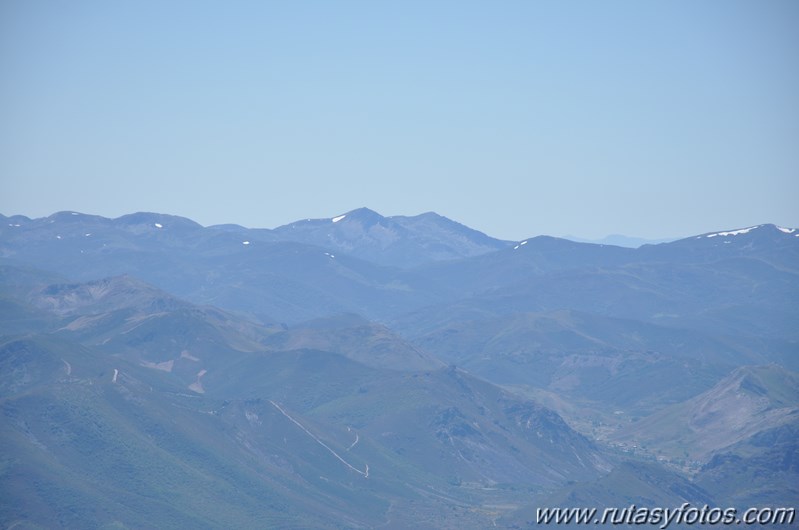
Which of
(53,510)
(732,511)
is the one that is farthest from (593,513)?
(53,510)

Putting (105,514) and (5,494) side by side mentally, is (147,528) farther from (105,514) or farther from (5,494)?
(5,494)

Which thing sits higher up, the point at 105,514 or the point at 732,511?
the point at 732,511

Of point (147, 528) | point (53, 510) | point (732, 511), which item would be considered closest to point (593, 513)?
point (732, 511)

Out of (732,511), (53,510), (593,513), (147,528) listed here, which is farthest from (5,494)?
(732,511)

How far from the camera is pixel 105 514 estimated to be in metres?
199

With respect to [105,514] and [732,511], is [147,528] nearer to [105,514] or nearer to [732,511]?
[105,514]

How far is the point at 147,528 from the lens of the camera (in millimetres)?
199500

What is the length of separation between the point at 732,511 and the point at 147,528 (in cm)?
8979

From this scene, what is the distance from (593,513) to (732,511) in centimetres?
2208

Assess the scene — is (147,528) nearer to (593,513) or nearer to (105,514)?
(105,514)

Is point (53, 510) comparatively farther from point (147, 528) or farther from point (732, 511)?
point (732, 511)

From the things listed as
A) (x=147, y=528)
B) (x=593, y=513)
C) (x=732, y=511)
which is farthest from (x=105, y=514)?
(x=732, y=511)

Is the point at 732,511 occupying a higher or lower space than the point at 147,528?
higher

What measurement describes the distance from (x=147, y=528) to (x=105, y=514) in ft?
22.1
